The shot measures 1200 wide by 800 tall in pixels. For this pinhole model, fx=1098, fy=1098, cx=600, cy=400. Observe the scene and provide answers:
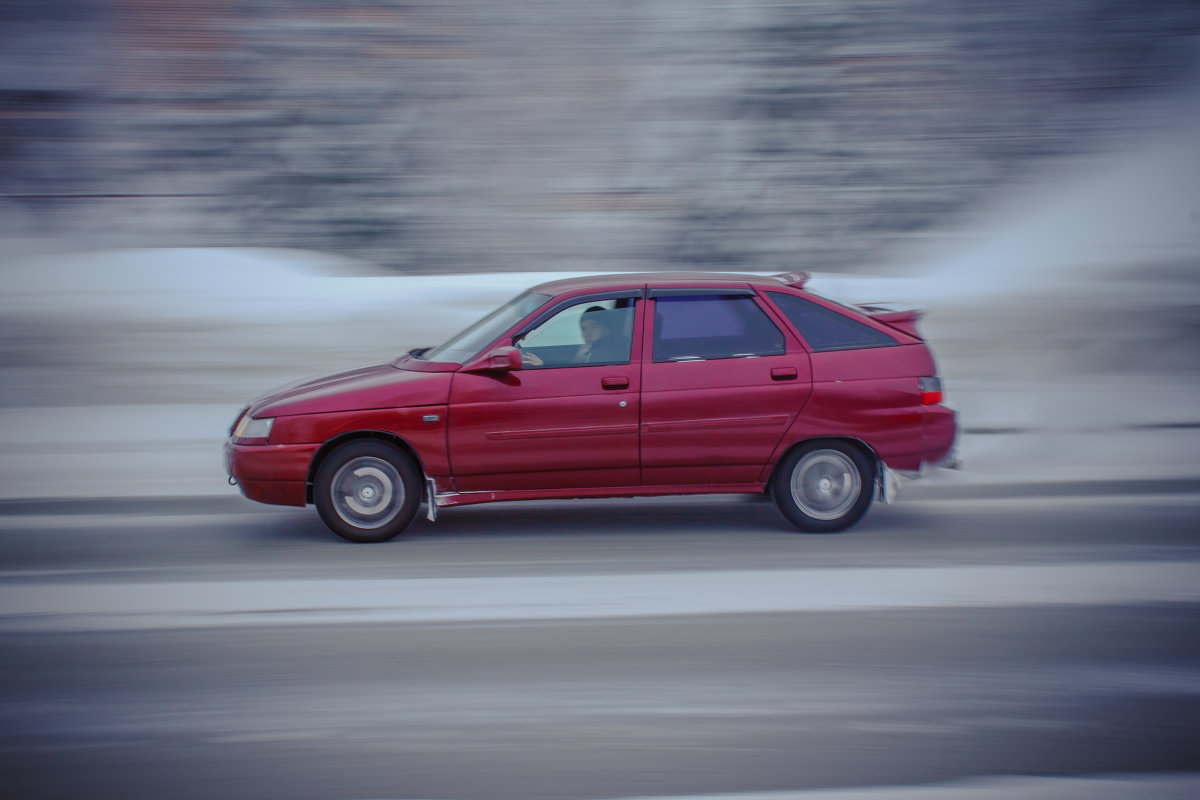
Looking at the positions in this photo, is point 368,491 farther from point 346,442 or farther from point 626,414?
point 626,414

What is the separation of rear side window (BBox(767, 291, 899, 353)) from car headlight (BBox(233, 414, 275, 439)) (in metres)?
3.05

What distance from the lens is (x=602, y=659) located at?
4.48 m

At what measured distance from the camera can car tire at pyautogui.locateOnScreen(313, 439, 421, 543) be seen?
6.32 metres

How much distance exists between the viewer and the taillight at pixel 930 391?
6535 millimetres

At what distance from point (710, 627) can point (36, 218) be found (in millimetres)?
13829

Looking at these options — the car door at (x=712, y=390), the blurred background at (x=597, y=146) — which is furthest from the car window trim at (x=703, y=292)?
the blurred background at (x=597, y=146)

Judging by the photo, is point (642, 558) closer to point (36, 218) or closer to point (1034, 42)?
point (36, 218)

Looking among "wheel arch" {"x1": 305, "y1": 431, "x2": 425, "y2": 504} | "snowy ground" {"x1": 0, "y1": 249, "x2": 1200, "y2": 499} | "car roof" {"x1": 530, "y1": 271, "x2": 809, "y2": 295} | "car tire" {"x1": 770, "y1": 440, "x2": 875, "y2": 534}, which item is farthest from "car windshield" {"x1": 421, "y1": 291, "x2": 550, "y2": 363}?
"snowy ground" {"x1": 0, "y1": 249, "x2": 1200, "y2": 499}

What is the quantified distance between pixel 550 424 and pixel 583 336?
0.58 meters

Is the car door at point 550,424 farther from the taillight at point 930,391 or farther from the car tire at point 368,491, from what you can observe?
the taillight at point 930,391

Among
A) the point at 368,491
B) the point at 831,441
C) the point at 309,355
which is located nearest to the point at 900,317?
the point at 831,441

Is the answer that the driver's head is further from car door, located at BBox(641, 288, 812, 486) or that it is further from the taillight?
the taillight

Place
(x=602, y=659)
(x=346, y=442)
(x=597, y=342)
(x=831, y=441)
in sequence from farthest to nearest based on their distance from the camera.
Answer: (x=831, y=441)
(x=597, y=342)
(x=346, y=442)
(x=602, y=659)

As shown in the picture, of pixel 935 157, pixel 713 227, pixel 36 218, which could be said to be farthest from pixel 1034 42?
pixel 36 218
